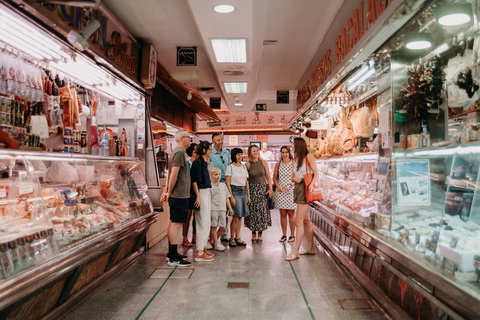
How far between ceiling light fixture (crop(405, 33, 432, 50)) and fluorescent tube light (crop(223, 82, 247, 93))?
17.8ft

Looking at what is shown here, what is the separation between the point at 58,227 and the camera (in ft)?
9.95

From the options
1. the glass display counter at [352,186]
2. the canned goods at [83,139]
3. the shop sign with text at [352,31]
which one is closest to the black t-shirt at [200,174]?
the canned goods at [83,139]

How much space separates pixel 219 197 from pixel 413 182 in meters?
3.18

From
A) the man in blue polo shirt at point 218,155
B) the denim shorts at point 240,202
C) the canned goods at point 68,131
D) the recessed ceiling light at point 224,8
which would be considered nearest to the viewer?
the canned goods at point 68,131

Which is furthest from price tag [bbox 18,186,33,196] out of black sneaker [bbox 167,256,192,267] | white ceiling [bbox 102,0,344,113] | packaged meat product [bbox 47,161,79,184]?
white ceiling [bbox 102,0,344,113]

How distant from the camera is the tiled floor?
3.22 meters

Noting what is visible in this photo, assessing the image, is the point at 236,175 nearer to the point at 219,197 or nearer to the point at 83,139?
the point at 219,197

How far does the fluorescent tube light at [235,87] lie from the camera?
26.9 feet

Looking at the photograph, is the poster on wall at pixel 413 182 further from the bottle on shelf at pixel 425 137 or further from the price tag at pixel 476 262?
the price tag at pixel 476 262

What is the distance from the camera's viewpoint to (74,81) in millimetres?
4312

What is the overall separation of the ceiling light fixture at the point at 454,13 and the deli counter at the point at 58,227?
3054mm

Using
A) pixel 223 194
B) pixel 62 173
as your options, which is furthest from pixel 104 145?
pixel 223 194

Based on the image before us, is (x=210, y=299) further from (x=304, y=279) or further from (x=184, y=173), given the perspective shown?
(x=184, y=173)

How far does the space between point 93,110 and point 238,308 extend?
10.0ft
